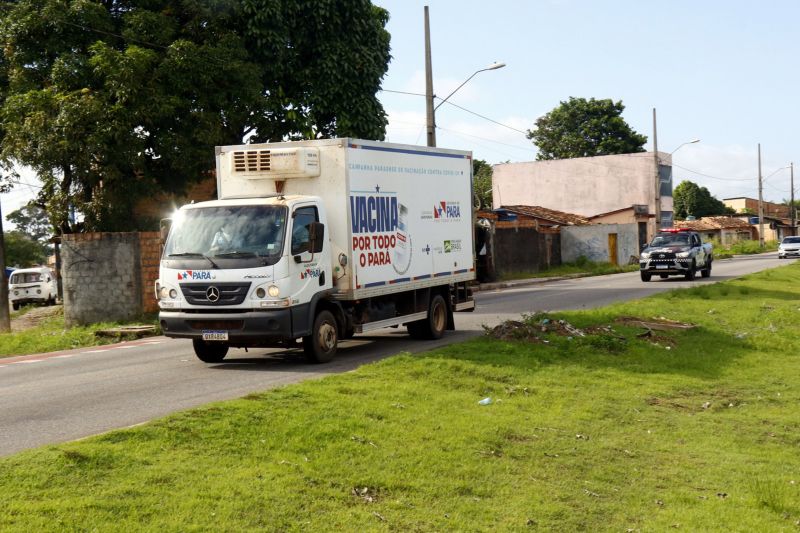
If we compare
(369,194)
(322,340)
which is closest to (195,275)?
(322,340)

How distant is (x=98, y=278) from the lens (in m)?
22.4

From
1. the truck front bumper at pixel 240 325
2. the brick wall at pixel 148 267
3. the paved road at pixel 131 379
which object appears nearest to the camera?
the paved road at pixel 131 379

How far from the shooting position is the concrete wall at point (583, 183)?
216ft

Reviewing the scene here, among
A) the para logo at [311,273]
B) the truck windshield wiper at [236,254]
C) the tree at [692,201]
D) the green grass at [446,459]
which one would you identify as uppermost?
the tree at [692,201]

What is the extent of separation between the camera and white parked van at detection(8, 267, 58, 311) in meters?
38.8


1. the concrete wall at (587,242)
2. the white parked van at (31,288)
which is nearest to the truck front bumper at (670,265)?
the concrete wall at (587,242)

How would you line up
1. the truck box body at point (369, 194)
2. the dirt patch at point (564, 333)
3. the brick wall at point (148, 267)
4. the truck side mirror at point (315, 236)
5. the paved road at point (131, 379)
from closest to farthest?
the paved road at point (131, 379) < the truck side mirror at point (315, 236) < the truck box body at point (369, 194) < the dirt patch at point (564, 333) < the brick wall at point (148, 267)

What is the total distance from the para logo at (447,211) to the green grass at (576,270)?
852 inches

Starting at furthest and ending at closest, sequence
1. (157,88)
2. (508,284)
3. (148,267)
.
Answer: (508,284), (157,88), (148,267)

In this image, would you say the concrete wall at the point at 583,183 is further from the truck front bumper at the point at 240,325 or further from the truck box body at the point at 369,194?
the truck front bumper at the point at 240,325

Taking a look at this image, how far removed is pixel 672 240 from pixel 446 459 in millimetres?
27416

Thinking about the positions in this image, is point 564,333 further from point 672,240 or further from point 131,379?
point 672,240

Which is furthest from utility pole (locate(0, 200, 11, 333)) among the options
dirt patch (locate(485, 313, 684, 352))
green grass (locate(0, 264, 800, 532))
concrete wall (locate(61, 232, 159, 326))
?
green grass (locate(0, 264, 800, 532))

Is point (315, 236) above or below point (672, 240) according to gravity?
above
